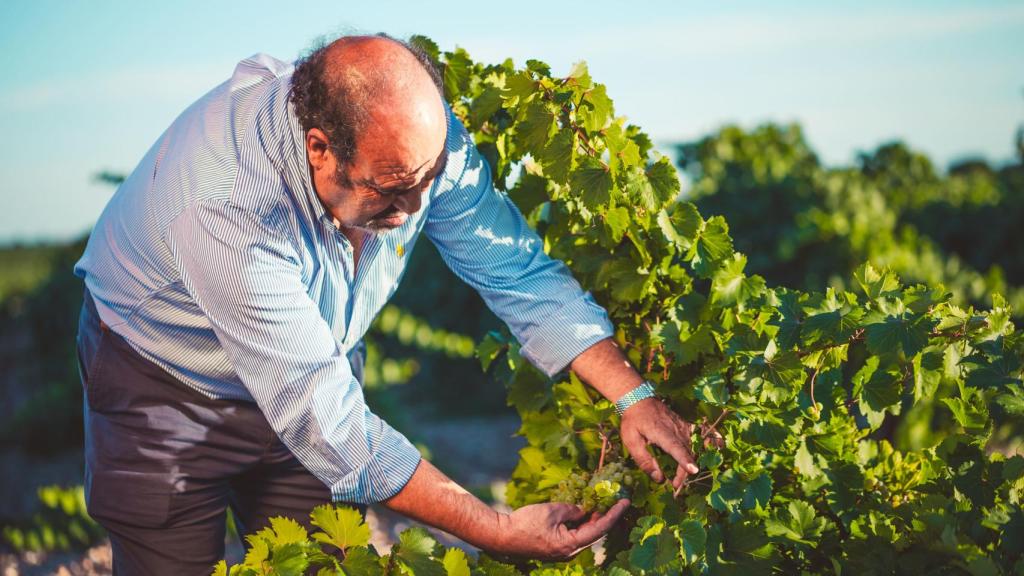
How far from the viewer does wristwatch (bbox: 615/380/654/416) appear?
2498 millimetres

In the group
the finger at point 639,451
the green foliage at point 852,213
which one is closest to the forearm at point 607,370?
the finger at point 639,451

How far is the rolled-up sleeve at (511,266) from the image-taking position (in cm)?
261

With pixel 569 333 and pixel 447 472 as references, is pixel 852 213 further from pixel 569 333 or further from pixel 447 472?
pixel 569 333

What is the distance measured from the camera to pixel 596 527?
2.30 metres

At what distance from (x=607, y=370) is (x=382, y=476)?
0.69m

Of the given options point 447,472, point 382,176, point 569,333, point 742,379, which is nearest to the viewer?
point 742,379

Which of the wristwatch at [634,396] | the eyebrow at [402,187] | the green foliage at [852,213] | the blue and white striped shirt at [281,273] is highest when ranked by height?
the eyebrow at [402,187]

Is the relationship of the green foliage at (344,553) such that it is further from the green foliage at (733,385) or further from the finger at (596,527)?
the finger at (596,527)

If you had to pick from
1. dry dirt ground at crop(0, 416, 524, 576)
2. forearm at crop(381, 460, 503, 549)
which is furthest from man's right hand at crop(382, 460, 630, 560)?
dry dirt ground at crop(0, 416, 524, 576)

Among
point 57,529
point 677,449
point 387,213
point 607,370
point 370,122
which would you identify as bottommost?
point 57,529

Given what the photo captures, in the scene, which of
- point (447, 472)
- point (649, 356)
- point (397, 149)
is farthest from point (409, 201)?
point (447, 472)

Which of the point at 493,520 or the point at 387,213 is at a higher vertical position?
the point at 387,213

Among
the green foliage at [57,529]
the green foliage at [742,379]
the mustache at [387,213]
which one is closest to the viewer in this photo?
the green foliage at [742,379]

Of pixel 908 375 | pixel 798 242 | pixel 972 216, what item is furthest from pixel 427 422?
pixel 908 375
